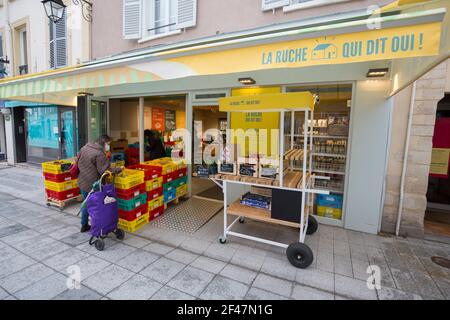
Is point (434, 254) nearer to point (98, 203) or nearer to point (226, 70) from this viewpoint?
point (226, 70)

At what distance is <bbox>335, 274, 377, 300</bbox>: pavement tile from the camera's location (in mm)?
2481

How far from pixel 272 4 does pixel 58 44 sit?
23.4 ft

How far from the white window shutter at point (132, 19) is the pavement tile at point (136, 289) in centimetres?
555

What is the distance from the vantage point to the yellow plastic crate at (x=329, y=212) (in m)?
4.38

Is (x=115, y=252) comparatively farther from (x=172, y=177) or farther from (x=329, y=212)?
(x=329, y=212)

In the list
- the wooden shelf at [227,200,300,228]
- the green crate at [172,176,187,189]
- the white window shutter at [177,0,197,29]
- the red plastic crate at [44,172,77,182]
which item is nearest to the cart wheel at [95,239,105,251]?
the wooden shelf at [227,200,300,228]

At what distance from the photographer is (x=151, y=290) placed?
2.49 metres

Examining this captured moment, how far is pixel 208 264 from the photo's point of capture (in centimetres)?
302

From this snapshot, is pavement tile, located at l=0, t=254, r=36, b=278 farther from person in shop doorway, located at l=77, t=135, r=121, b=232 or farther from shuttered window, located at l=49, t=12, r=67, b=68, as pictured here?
shuttered window, located at l=49, t=12, r=67, b=68

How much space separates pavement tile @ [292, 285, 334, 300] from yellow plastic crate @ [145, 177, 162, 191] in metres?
2.93

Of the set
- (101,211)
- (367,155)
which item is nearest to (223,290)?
(101,211)

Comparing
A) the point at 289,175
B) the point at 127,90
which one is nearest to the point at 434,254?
the point at 289,175

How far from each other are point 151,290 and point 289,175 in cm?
244

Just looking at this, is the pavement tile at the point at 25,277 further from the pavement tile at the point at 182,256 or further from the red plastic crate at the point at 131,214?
the pavement tile at the point at 182,256
